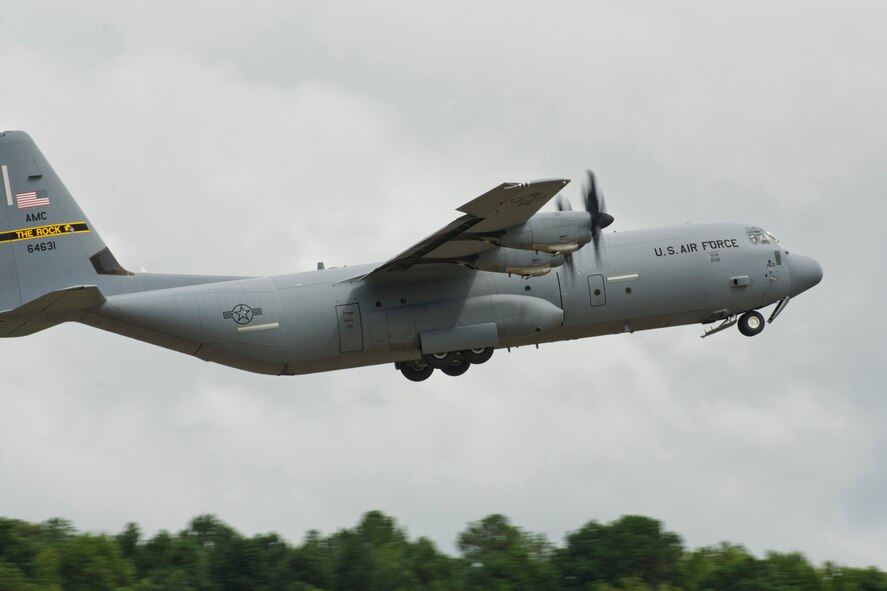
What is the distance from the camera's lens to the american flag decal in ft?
100

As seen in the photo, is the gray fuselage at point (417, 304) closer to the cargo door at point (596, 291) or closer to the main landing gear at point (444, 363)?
the cargo door at point (596, 291)

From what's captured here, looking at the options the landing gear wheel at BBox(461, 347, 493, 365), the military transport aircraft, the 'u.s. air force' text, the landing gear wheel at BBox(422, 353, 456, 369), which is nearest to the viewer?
the military transport aircraft

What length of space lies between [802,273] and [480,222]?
10.4m

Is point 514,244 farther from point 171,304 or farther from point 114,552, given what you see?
point 114,552

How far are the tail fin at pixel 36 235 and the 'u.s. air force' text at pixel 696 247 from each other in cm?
1364

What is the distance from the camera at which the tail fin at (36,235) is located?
30.2 meters

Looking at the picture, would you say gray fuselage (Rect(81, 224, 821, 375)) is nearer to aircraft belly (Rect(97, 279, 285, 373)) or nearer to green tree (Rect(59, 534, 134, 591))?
aircraft belly (Rect(97, 279, 285, 373))

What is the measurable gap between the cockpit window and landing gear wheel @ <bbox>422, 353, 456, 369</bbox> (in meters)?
8.71

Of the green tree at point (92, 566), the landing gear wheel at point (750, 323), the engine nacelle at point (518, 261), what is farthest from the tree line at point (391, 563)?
the engine nacelle at point (518, 261)

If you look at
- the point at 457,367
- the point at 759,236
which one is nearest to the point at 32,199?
the point at 457,367

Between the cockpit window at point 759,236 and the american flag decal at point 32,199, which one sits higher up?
the american flag decal at point 32,199

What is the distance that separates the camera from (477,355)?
32719 mm

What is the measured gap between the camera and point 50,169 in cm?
3105

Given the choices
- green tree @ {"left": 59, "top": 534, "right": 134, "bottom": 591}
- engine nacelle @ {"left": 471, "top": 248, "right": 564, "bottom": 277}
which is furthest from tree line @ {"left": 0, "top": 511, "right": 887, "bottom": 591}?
engine nacelle @ {"left": 471, "top": 248, "right": 564, "bottom": 277}
